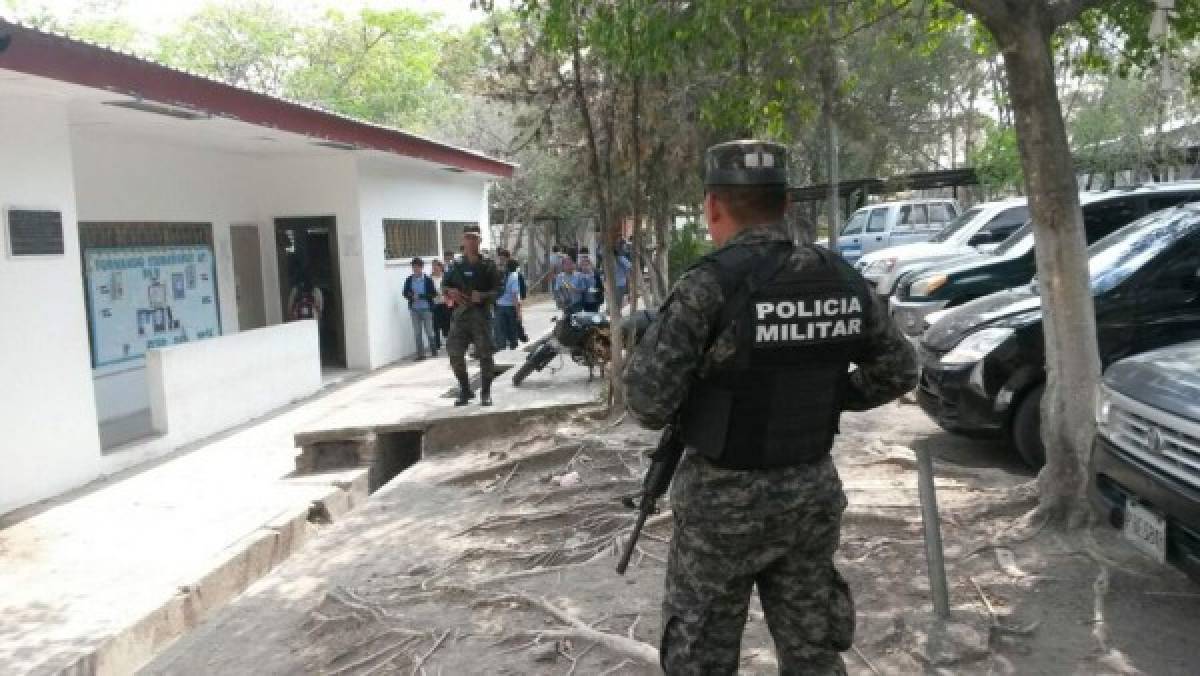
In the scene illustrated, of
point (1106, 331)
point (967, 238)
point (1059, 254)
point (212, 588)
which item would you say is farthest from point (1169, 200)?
point (212, 588)

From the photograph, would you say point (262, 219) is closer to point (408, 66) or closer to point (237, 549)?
point (237, 549)

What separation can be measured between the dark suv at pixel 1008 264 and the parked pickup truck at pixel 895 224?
10233mm

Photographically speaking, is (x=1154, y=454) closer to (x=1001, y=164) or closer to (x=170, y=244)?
(x=170, y=244)

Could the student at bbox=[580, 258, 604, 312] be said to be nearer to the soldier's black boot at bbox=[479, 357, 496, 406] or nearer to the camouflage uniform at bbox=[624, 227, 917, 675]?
the soldier's black boot at bbox=[479, 357, 496, 406]

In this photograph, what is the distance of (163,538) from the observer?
20.7ft

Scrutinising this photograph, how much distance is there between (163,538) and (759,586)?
5.00 metres

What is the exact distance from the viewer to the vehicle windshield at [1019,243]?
911 centimetres

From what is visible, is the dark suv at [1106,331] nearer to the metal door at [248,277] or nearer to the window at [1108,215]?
the window at [1108,215]

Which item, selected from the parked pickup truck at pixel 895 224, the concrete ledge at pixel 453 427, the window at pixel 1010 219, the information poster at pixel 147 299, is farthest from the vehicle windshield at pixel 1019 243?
the parked pickup truck at pixel 895 224

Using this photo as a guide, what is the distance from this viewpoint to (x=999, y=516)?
4.76 meters

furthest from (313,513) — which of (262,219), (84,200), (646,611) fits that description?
(262,219)

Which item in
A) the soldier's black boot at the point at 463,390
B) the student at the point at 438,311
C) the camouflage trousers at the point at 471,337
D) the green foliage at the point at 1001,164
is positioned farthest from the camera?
the green foliage at the point at 1001,164

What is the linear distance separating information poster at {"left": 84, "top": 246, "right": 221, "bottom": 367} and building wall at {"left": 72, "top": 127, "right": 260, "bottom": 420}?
216mm

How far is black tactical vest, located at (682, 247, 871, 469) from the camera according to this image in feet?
7.75
